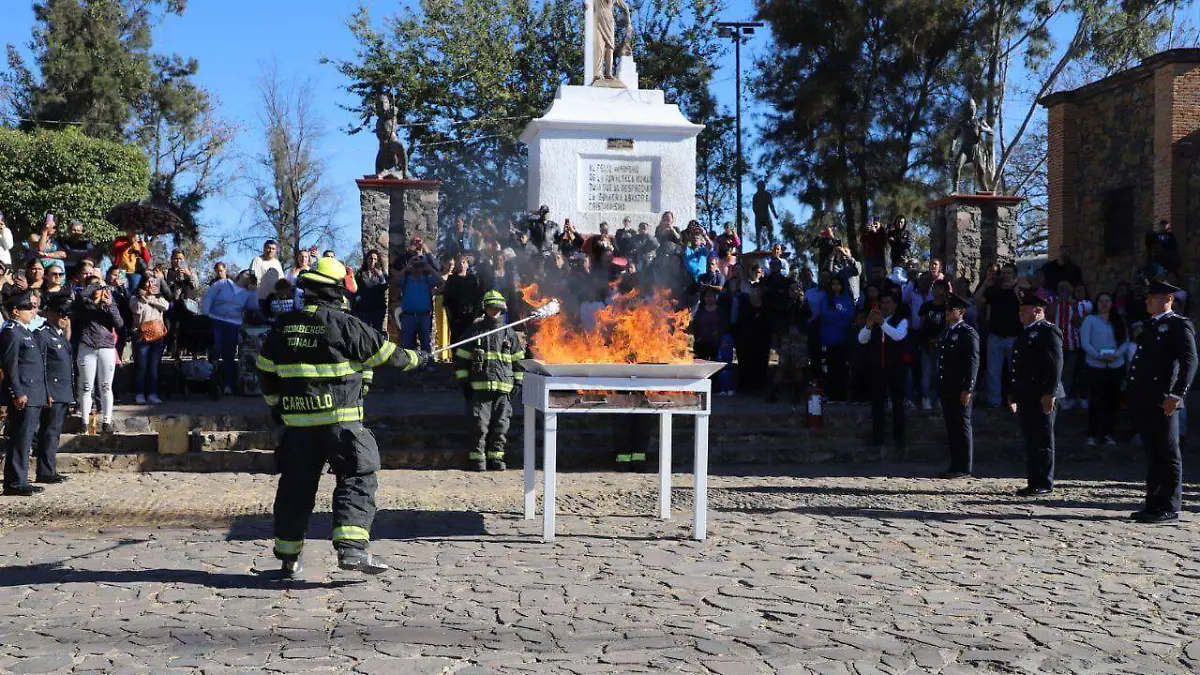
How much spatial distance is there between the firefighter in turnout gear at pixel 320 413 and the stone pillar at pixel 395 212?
583 inches

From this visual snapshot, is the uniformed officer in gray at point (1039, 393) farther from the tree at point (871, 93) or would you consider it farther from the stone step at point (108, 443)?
the tree at point (871, 93)

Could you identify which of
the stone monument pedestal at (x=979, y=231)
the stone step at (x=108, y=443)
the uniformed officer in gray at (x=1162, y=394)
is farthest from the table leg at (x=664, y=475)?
the stone monument pedestal at (x=979, y=231)

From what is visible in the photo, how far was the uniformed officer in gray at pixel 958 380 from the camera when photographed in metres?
12.7

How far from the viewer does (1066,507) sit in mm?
10797

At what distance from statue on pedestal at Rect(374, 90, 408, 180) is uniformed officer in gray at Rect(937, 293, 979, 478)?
42.4ft

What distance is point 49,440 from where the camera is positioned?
482 inches

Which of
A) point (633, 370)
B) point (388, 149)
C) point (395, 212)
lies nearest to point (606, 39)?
point (388, 149)

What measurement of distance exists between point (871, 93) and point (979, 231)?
16.5m

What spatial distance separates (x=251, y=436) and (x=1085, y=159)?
22.8 metres

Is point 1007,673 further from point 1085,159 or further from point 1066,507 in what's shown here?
point 1085,159

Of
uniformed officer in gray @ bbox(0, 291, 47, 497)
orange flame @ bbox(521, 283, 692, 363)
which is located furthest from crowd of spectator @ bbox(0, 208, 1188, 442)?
orange flame @ bbox(521, 283, 692, 363)

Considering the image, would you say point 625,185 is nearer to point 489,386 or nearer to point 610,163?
point 610,163

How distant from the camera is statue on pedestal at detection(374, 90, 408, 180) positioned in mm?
22844

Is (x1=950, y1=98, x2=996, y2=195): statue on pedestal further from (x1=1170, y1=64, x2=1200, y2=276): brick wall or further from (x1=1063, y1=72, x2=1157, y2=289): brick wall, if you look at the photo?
(x1=1063, y1=72, x2=1157, y2=289): brick wall
